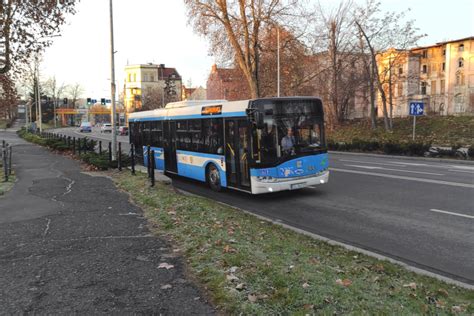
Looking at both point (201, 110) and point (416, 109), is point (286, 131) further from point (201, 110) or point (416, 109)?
point (416, 109)

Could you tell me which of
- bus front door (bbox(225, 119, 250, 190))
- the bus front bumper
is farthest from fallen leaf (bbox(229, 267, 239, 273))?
bus front door (bbox(225, 119, 250, 190))

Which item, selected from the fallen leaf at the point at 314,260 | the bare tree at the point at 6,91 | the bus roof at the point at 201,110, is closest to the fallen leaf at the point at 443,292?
the fallen leaf at the point at 314,260

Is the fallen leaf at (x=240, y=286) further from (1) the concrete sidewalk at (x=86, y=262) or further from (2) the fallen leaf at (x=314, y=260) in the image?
(2) the fallen leaf at (x=314, y=260)

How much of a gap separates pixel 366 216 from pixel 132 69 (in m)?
133

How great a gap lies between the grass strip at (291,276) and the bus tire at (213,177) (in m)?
5.01

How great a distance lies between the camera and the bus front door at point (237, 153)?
11.1m

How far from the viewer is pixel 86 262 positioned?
535 centimetres

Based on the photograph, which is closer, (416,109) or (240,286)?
(240,286)

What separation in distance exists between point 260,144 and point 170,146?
564 cm

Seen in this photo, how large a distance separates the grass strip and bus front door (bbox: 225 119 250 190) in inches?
147

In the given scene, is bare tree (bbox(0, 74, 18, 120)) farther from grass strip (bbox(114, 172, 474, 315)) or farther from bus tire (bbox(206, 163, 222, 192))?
grass strip (bbox(114, 172, 474, 315))

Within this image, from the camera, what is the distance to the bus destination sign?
482 inches

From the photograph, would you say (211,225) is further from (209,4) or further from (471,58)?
(471,58)

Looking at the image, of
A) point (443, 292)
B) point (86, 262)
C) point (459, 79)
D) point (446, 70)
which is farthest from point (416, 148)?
point (446, 70)
